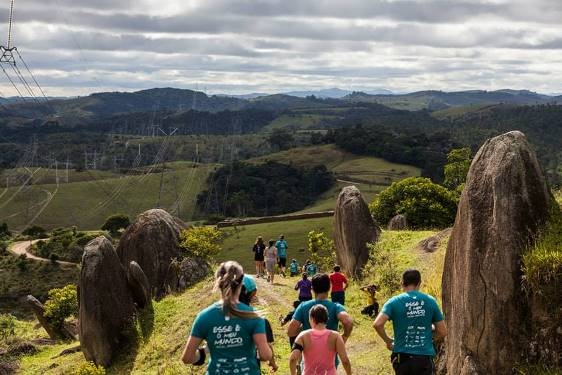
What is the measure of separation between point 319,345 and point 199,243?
2409 cm

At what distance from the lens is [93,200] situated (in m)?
171

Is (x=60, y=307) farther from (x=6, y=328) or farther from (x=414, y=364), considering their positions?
(x=414, y=364)

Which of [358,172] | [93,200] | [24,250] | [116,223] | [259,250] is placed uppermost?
[259,250]

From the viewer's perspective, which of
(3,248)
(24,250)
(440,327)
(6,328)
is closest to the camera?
(440,327)

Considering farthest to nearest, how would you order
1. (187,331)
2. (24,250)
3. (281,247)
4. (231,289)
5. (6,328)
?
(24,250)
(6,328)
(281,247)
(187,331)
(231,289)

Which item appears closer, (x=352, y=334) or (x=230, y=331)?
(x=230, y=331)

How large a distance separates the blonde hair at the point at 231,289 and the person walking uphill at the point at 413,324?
3240 mm

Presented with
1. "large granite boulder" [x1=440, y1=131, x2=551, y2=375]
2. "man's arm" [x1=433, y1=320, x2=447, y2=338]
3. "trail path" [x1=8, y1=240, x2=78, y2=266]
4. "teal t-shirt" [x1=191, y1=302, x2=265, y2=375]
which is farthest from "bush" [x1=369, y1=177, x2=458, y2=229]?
"trail path" [x1=8, y1=240, x2=78, y2=266]

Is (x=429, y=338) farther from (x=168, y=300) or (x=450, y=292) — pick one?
(x=168, y=300)

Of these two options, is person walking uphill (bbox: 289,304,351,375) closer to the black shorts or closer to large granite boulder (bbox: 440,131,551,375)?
the black shorts

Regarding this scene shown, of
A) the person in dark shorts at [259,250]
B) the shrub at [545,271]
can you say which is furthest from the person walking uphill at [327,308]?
the person in dark shorts at [259,250]

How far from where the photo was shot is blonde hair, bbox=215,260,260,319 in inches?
285

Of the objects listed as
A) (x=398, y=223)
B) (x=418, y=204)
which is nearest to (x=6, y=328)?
(x=398, y=223)

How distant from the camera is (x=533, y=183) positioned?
40.7 feet
